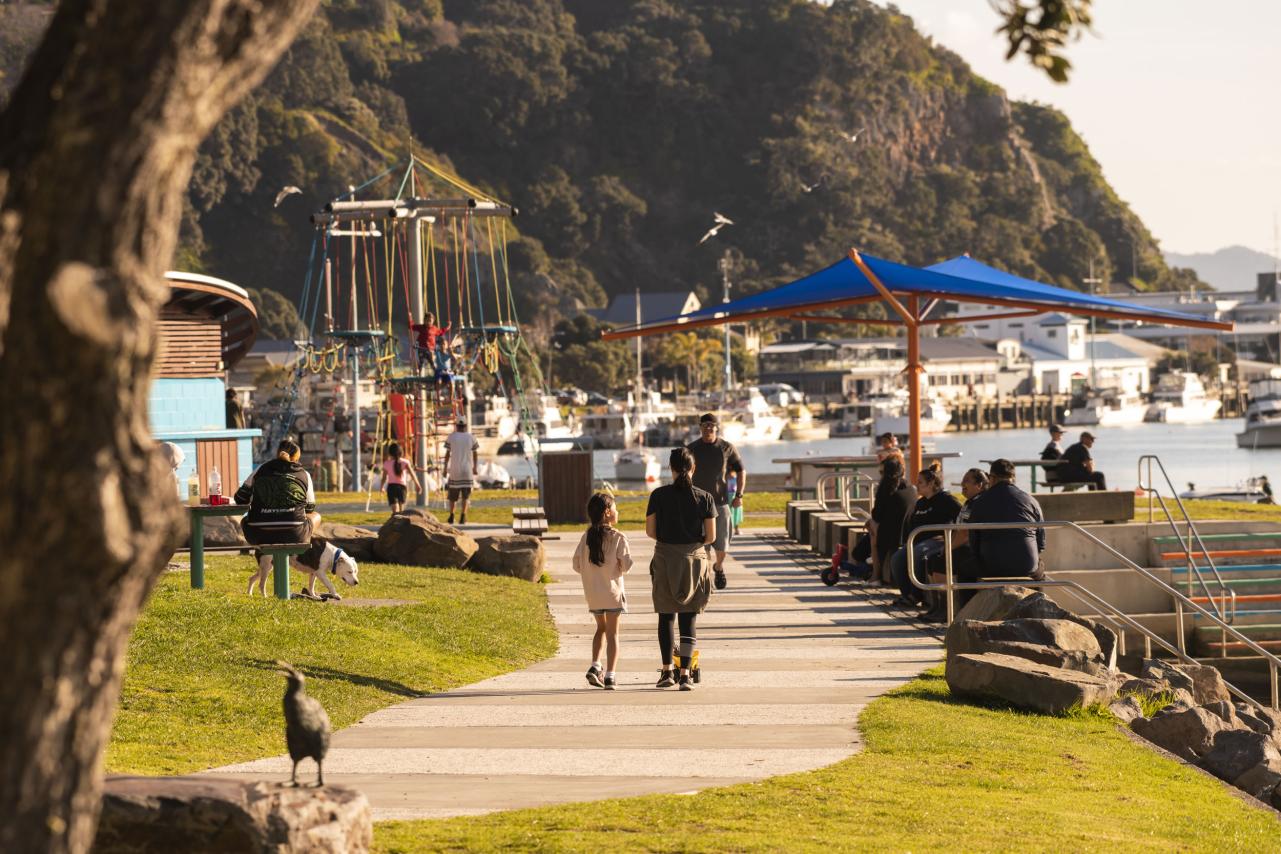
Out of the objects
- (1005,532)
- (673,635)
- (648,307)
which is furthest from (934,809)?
(648,307)

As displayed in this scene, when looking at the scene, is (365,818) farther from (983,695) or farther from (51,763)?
(983,695)

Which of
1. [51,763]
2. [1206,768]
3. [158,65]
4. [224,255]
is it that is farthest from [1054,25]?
[224,255]

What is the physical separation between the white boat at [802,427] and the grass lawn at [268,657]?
12549 centimetres

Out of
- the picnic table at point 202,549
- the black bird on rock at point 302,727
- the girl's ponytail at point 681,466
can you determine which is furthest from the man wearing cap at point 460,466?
the black bird on rock at point 302,727

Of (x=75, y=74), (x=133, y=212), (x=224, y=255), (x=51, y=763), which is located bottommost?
(x=51, y=763)

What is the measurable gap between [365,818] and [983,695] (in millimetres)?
6177

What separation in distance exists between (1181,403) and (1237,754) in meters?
156

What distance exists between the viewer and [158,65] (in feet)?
13.1

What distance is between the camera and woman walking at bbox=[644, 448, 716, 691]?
11.7m

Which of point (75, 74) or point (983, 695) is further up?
point (75, 74)

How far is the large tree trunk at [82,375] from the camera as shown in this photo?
3.91 meters

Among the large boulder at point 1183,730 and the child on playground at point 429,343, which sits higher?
the child on playground at point 429,343

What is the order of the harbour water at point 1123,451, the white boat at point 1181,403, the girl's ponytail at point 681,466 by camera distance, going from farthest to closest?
the white boat at point 1181,403
the harbour water at point 1123,451
the girl's ponytail at point 681,466

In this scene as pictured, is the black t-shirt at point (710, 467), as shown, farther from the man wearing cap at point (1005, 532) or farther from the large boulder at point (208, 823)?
the large boulder at point (208, 823)
